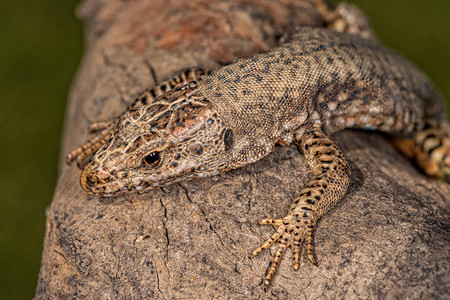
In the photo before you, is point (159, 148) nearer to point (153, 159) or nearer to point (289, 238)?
point (153, 159)

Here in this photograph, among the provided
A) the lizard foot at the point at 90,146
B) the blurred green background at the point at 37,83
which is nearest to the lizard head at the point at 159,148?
the lizard foot at the point at 90,146

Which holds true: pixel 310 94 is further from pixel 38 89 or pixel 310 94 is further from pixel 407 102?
pixel 38 89

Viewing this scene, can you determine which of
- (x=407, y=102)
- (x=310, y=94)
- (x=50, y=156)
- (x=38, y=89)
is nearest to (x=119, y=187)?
(x=310, y=94)

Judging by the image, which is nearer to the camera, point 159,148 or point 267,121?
point 159,148

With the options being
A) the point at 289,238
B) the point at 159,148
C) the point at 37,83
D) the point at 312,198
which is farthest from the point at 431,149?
the point at 37,83

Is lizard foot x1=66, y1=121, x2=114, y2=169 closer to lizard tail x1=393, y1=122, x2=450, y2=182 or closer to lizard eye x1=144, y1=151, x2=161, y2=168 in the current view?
lizard eye x1=144, y1=151, x2=161, y2=168

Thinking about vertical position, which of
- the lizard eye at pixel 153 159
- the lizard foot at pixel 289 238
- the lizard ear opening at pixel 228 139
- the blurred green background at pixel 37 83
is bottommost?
the blurred green background at pixel 37 83

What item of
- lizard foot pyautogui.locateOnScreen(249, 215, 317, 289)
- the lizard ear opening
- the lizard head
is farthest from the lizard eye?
lizard foot pyautogui.locateOnScreen(249, 215, 317, 289)

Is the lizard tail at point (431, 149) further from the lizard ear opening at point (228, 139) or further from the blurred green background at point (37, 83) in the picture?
the blurred green background at point (37, 83)
